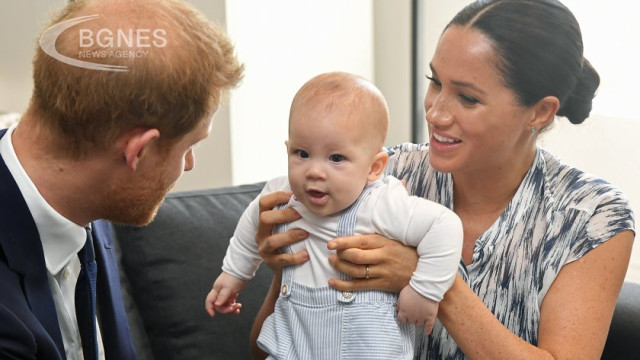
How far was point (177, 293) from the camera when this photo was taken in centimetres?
222

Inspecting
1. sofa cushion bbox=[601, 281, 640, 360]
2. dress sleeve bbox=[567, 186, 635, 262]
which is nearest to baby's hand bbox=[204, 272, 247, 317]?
dress sleeve bbox=[567, 186, 635, 262]

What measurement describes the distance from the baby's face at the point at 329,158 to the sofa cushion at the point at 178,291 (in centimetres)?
73

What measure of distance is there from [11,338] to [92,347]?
30cm

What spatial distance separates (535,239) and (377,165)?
0.41m

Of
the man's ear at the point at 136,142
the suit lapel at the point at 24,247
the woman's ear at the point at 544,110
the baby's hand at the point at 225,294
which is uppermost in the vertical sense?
the man's ear at the point at 136,142

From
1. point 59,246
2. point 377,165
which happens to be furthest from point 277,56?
point 59,246

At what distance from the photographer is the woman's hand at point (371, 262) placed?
158 centimetres

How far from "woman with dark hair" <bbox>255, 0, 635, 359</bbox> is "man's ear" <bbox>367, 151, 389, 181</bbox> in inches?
4.7

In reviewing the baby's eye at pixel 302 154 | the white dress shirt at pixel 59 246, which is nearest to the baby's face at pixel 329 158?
the baby's eye at pixel 302 154

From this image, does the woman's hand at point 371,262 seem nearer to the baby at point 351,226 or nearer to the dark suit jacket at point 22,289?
the baby at point 351,226

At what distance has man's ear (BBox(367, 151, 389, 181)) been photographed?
162cm

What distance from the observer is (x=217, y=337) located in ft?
7.33

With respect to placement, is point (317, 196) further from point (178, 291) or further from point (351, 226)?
point (178, 291)

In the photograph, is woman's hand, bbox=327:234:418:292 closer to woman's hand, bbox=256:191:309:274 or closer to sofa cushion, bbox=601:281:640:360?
woman's hand, bbox=256:191:309:274
